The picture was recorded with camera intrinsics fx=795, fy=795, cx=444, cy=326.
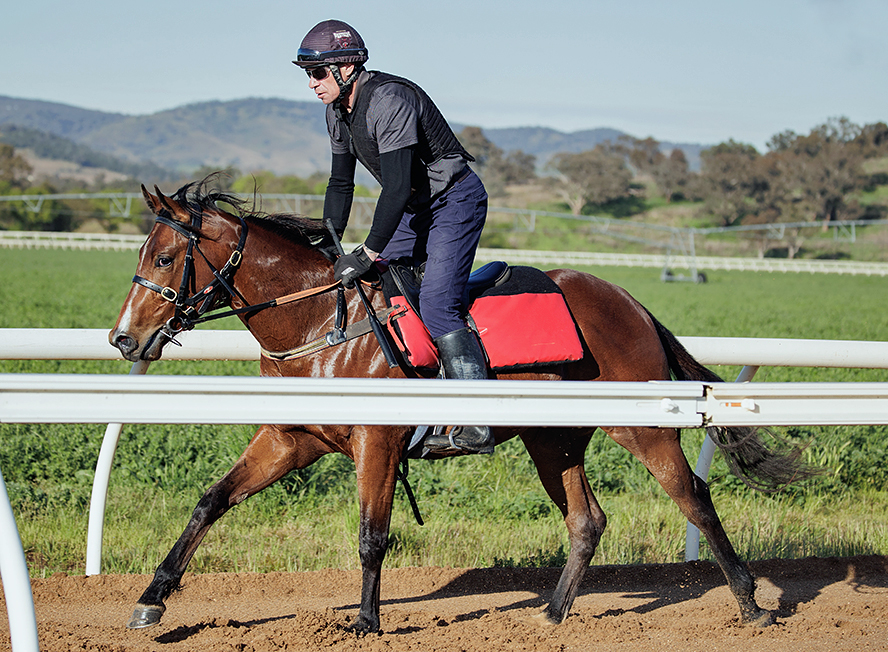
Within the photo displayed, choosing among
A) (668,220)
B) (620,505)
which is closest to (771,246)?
(668,220)

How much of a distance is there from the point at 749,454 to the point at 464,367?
1.92m

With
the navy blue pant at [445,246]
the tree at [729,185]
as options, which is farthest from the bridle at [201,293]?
the tree at [729,185]

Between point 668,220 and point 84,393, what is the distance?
356ft

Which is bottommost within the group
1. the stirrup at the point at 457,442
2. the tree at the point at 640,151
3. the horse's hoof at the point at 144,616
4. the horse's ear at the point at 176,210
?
the horse's hoof at the point at 144,616

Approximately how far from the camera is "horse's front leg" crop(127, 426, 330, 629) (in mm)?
3441

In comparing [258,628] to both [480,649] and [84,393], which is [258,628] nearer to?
[480,649]

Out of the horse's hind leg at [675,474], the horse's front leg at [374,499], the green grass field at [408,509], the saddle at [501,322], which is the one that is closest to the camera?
the horse's front leg at [374,499]

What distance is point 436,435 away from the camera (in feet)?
11.6

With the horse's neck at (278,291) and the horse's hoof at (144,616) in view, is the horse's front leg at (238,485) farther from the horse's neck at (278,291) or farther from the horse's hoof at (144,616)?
the horse's neck at (278,291)

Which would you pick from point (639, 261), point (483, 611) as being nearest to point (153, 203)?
point (483, 611)

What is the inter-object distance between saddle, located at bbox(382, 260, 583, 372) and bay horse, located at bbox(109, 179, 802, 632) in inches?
4.6

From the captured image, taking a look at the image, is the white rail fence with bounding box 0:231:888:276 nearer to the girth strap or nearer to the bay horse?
the bay horse

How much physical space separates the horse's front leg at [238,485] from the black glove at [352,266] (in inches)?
29.2

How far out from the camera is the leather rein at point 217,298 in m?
3.38
